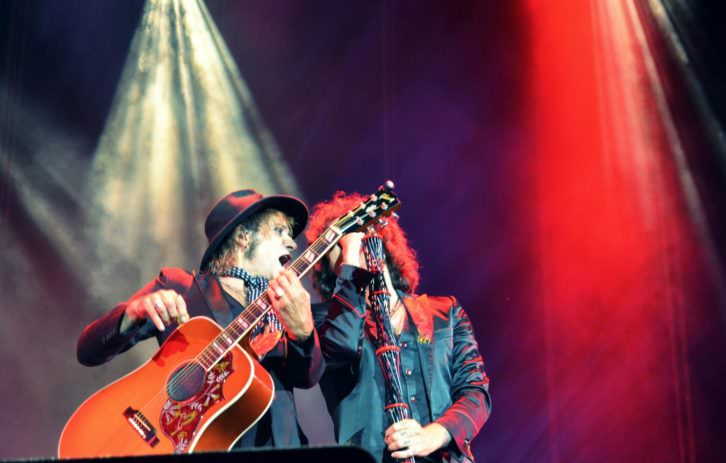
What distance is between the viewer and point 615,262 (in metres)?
5.23

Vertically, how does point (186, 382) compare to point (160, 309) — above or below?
below

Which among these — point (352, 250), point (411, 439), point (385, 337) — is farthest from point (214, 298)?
point (411, 439)

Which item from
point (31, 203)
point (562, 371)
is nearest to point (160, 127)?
point (31, 203)

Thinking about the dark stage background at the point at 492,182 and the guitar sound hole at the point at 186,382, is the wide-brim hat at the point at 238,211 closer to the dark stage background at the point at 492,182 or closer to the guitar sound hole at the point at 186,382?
the guitar sound hole at the point at 186,382

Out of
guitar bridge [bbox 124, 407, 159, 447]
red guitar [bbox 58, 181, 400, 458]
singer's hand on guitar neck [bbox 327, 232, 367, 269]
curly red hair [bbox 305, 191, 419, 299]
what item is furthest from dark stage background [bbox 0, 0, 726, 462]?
guitar bridge [bbox 124, 407, 159, 447]

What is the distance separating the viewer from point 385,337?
338 cm

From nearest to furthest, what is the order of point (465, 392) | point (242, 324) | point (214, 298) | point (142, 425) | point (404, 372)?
point (142, 425)
point (242, 324)
point (214, 298)
point (404, 372)
point (465, 392)

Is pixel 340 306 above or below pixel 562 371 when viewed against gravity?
above

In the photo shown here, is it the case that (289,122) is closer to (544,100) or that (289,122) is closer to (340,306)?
(544,100)

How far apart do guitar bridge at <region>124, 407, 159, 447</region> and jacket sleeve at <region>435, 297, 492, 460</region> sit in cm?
123

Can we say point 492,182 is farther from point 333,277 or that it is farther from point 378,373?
point 378,373

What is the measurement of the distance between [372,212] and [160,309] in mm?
1092

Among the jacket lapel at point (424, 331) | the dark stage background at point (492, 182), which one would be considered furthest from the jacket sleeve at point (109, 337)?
the dark stage background at point (492, 182)

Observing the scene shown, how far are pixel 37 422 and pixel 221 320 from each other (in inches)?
96.4
